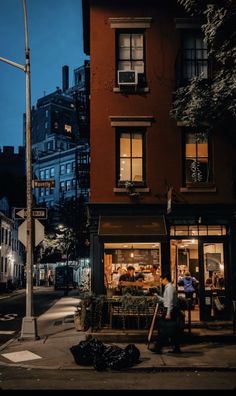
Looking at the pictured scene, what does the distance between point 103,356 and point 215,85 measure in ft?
25.9

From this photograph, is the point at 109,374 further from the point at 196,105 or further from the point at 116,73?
the point at 116,73

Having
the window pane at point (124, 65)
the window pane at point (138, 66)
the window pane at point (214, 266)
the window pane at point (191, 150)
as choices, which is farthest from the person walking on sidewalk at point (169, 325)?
the window pane at point (124, 65)

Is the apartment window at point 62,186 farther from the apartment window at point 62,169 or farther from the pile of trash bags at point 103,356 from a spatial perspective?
the pile of trash bags at point 103,356

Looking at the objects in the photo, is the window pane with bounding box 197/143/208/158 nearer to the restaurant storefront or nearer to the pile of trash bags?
the restaurant storefront

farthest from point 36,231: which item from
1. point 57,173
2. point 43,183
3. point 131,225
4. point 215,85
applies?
point 57,173

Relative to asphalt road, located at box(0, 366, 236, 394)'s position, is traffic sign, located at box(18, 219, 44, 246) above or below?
above

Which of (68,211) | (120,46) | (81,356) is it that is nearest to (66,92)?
(68,211)

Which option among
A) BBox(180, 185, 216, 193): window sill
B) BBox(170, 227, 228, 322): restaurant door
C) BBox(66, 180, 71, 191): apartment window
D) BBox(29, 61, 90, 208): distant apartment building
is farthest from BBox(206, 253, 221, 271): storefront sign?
BBox(66, 180, 71, 191): apartment window

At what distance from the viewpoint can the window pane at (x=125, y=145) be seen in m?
16.6

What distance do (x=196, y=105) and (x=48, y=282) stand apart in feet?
182

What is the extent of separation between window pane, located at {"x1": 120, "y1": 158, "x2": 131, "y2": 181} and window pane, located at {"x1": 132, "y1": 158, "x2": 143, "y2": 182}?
0.55ft

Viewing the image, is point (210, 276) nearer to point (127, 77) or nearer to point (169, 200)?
point (169, 200)

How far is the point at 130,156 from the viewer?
16578 mm

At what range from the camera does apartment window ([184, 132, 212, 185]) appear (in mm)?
16531
